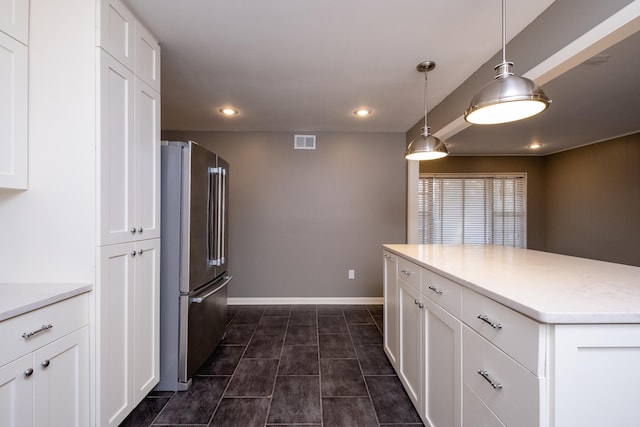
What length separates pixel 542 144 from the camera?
485 cm

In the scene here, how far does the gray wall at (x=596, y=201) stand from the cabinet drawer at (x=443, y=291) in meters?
4.60

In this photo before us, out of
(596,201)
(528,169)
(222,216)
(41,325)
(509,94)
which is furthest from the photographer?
(528,169)

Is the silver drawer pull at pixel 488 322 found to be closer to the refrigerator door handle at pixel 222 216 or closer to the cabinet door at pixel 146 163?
the cabinet door at pixel 146 163

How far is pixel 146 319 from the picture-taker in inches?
69.9

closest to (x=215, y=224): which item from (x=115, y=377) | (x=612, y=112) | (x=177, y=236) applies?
Result: (x=177, y=236)

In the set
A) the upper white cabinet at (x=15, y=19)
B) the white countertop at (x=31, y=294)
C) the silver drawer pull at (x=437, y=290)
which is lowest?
the silver drawer pull at (x=437, y=290)

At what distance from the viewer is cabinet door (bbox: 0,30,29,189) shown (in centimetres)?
128

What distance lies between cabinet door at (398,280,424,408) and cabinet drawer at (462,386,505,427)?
1.51ft

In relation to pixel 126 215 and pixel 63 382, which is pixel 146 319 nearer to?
pixel 63 382

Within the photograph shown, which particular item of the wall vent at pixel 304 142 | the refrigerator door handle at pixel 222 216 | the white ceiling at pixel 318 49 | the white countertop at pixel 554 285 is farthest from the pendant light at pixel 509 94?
the wall vent at pixel 304 142

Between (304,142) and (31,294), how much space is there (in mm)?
3222

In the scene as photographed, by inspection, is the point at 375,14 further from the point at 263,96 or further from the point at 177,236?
the point at 177,236

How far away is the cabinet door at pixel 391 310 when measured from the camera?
219 cm

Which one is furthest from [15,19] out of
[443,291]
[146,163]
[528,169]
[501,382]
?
[528,169]
